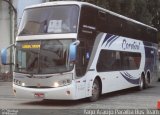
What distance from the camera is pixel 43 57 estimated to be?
15.4 m

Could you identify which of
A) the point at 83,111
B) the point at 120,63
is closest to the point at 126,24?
the point at 120,63

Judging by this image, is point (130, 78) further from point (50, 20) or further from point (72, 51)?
point (72, 51)

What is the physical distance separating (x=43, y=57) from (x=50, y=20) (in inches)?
56.5

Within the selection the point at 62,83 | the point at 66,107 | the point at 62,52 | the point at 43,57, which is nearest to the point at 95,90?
the point at 66,107

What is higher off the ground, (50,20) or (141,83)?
(50,20)

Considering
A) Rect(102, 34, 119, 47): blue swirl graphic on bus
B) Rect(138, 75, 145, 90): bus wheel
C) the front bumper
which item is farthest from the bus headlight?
Rect(138, 75, 145, 90): bus wheel

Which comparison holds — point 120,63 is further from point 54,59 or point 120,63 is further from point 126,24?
point 54,59

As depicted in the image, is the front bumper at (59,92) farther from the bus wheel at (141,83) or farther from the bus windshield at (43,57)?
the bus wheel at (141,83)

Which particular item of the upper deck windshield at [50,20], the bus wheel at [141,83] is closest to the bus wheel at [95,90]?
the upper deck windshield at [50,20]

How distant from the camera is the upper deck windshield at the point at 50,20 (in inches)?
615

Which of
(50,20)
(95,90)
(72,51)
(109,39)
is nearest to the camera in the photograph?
(72,51)

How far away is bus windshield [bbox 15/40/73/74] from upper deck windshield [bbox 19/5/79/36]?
0.46 metres

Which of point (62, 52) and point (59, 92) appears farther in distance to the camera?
point (62, 52)

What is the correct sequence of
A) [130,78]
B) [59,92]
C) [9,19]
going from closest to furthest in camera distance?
1. [59,92]
2. [130,78]
3. [9,19]
